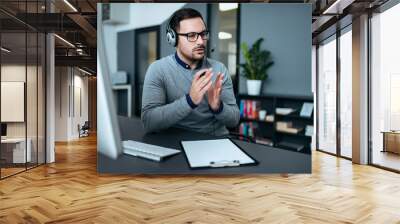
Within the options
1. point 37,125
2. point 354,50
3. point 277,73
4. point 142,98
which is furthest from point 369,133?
point 37,125

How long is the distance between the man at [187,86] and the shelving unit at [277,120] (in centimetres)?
33

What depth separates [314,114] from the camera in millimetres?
6930

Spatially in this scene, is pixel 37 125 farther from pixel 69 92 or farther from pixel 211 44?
pixel 69 92

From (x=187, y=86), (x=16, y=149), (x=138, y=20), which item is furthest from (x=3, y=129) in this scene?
(x=187, y=86)

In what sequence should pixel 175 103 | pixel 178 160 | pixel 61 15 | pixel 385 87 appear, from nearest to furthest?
pixel 175 103, pixel 178 160, pixel 385 87, pixel 61 15

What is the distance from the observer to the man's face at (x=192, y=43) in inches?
206

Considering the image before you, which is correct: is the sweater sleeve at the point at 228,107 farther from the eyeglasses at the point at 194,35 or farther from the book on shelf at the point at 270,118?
the eyeglasses at the point at 194,35

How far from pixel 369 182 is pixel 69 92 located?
10697 mm

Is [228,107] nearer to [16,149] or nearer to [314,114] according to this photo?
[314,114]

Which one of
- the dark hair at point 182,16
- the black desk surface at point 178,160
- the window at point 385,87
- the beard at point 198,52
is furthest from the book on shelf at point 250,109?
the window at point 385,87

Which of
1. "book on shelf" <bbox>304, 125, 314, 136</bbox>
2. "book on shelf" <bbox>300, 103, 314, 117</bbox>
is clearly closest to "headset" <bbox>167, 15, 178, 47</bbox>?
"book on shelf" <bbox>300, 103, 314, 117</bbox>

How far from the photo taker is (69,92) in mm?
13219

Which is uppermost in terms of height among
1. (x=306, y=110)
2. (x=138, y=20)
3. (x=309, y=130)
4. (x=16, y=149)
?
(x=138, y=20)

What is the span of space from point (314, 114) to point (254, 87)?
212 centimetres
